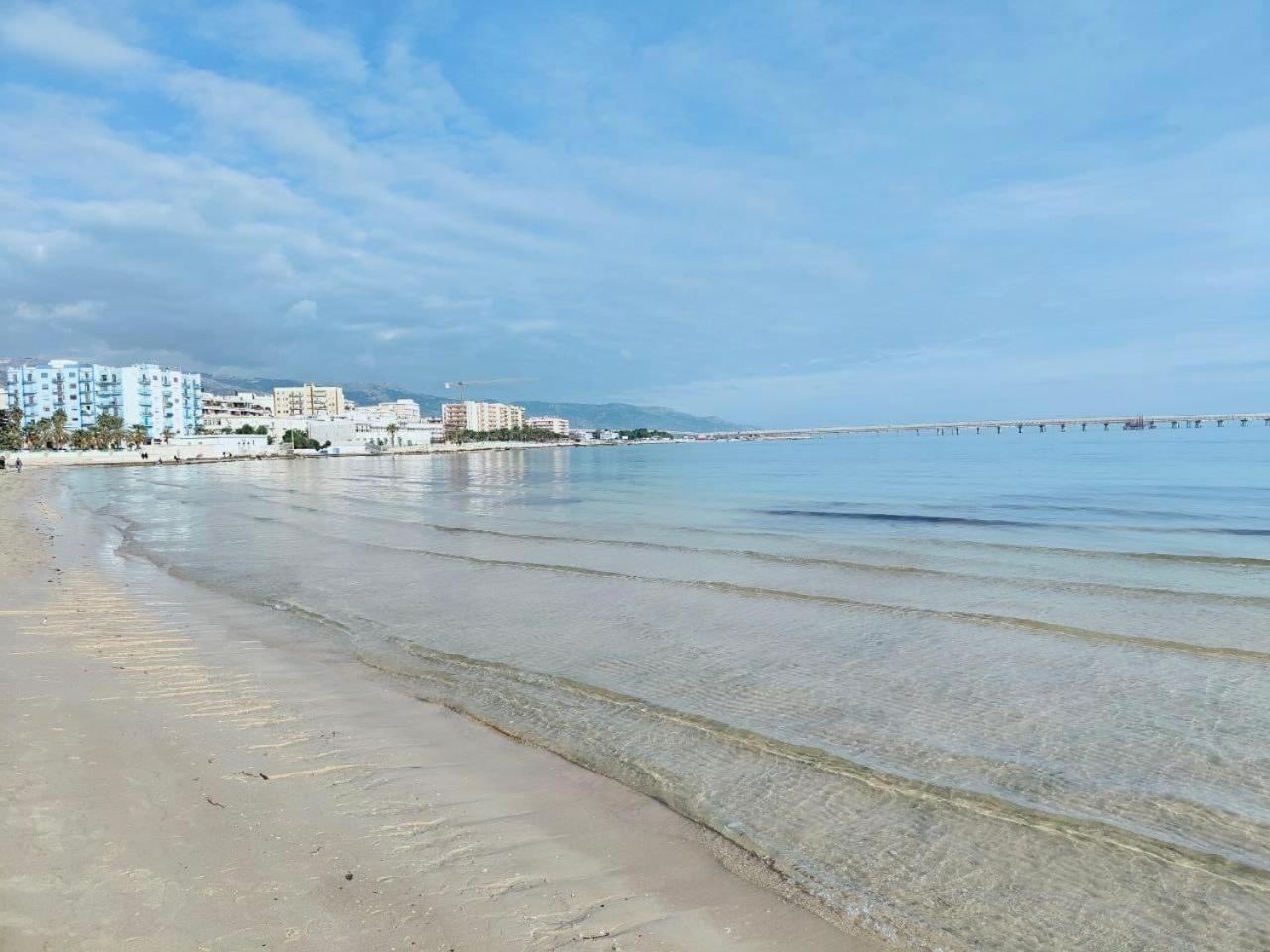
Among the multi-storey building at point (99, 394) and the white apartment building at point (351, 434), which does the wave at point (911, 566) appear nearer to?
the multi-storey building at point (99, 394)

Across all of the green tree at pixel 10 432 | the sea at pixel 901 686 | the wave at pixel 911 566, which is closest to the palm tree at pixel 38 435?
the green tree at pixel 10 432

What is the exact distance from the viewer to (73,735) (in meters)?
5.95

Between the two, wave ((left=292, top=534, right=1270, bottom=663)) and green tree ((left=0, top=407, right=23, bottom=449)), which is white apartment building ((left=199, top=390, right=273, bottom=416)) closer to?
green tree ((left=0, top=407, right=23, bottom=449))

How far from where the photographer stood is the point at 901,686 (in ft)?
26.9

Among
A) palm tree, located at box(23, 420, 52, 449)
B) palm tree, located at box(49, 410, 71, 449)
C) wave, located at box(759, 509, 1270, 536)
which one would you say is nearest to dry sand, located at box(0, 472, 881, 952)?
wave, located at box(759, 509, 1270, 536)

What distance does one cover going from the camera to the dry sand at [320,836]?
3.67m

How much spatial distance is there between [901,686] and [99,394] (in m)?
Answer: 176

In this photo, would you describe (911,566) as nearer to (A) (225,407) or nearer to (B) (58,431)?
(B) (58,431)

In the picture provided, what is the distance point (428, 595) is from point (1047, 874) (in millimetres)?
10823

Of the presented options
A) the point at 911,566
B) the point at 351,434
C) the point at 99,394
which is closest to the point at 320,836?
the point at 911,566

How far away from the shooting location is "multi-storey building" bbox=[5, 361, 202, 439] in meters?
146

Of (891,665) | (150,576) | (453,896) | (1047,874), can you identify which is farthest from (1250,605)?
(150,576)

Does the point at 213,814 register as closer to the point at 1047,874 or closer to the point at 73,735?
the point at 73,735

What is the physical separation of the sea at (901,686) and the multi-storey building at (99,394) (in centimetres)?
15124
